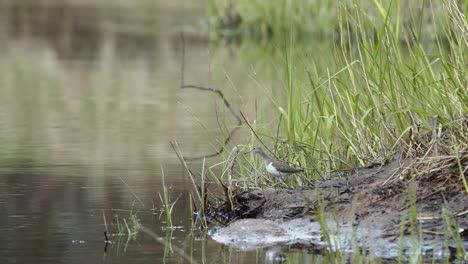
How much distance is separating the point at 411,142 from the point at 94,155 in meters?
2.77

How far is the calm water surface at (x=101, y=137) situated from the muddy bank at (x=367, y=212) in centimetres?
21

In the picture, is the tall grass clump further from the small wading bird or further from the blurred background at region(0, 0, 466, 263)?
the small wading bird

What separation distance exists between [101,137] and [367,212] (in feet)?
12.5

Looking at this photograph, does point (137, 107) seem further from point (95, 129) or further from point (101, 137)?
point (101, 137)

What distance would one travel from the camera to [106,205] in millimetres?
6109

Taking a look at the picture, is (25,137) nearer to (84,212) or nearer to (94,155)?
(94,155)

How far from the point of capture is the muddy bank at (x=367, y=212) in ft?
16.6

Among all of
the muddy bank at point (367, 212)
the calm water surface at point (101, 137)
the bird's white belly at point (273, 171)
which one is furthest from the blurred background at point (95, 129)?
the bird's white belly at point (273, 171)

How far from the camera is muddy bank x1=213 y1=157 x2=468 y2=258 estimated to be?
5070 mm

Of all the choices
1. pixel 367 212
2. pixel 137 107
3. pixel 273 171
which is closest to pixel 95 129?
pixel 137 107

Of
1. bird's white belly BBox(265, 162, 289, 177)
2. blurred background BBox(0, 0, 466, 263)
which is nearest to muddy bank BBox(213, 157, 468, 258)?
bird's white belly BBox(265, 162, 289, 177)

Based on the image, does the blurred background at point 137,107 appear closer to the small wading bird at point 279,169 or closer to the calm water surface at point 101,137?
the calm water surface at point 101,137

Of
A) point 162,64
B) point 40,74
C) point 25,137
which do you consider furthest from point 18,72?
point 25,137

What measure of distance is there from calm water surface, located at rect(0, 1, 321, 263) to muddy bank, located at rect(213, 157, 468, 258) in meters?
0.21
